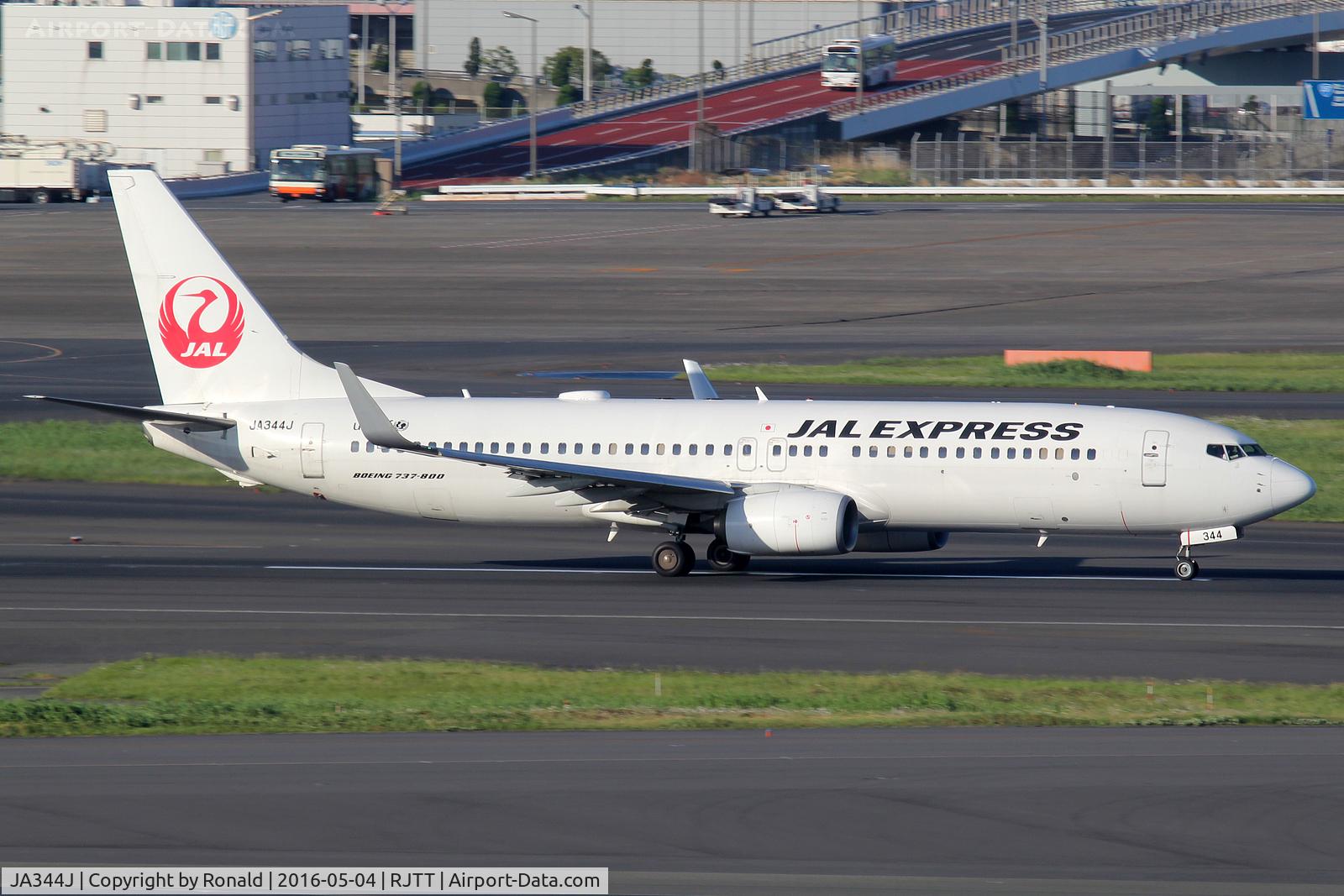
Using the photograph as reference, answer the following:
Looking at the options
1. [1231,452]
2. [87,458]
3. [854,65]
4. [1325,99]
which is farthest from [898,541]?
[854,65]

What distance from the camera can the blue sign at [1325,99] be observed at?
411ft

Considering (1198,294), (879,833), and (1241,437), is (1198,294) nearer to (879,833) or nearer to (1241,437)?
(1241,437)

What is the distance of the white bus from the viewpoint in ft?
476

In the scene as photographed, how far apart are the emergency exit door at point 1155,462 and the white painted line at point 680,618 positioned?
384 centimetres

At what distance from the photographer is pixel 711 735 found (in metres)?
20.2

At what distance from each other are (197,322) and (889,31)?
503 feet

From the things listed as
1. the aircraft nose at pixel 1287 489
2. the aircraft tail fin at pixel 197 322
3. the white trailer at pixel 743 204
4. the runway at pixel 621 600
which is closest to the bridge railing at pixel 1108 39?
the white trailer at pixel 743 204

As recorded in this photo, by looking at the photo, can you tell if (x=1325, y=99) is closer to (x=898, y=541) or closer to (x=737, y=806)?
(x=898, y=541)

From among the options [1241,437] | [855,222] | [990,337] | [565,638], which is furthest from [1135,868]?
[855,222]

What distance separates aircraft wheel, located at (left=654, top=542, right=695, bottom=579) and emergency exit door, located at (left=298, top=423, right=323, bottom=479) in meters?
6.99

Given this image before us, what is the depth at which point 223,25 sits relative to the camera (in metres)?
141

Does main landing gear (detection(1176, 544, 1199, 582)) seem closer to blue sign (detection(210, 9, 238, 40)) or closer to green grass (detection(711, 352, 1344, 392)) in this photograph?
green grass (detection(711, 352, 1344, 392))

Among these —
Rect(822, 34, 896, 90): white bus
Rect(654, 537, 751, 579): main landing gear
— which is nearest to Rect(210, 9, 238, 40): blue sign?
Rect(822, 34, 896, 90): white bus

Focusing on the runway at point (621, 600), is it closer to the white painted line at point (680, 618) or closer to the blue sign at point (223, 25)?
the white painted line at point (680, 618)
